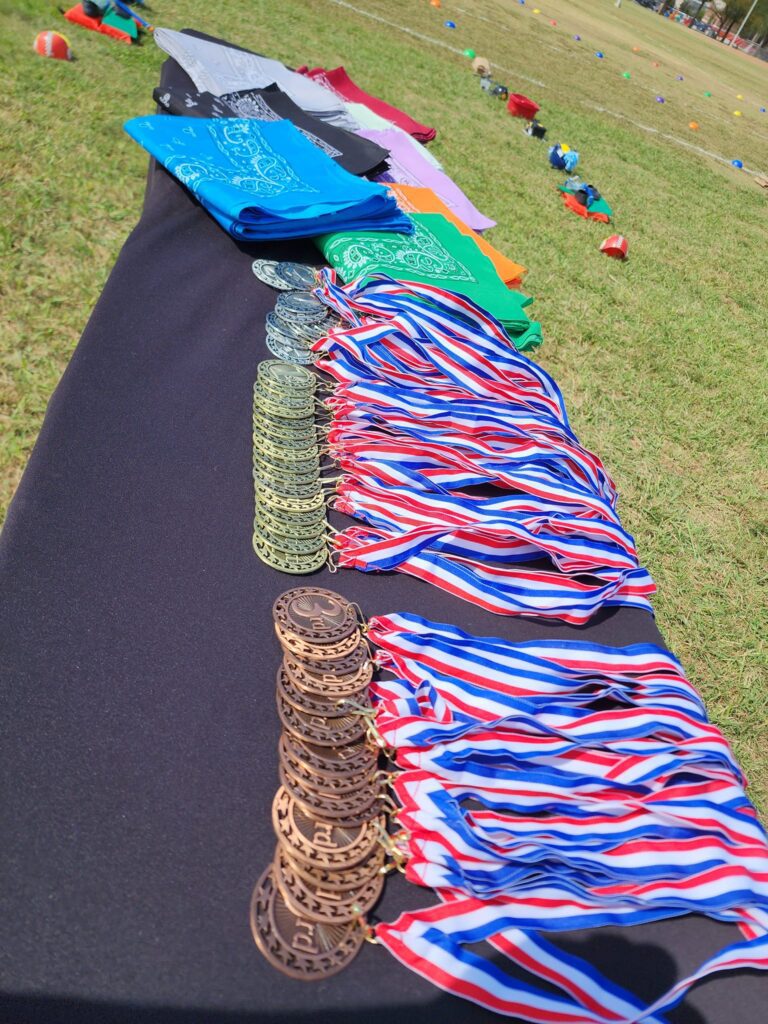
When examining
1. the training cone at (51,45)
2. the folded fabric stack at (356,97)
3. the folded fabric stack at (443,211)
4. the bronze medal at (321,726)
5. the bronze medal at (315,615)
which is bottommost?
the bronze medal at (321,726)

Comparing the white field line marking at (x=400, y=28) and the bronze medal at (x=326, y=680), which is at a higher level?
the white field line marking at (x=400, y=28)

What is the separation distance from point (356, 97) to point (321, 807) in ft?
18.9

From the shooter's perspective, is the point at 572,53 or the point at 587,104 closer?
the point at 587,104

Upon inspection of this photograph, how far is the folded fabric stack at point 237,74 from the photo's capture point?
4.53 meters

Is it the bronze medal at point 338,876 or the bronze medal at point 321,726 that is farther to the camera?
the bronze medal at point 321,726

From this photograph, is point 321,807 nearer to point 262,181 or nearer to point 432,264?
point 432,264

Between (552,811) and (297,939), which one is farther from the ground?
(552,811)

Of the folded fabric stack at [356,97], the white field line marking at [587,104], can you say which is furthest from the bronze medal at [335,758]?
the white field line marking at [587,104]

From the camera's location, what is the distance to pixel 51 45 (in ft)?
16.7

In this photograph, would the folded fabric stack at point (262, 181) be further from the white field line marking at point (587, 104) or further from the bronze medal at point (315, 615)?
the white field line marking at point (587, 104)

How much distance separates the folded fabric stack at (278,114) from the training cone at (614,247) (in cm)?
206

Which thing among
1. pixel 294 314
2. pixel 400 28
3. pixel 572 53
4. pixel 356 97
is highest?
pixel 572 53

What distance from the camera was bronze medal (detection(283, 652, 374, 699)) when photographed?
67.4 inches

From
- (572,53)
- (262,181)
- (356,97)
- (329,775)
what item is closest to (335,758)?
(329,775)
